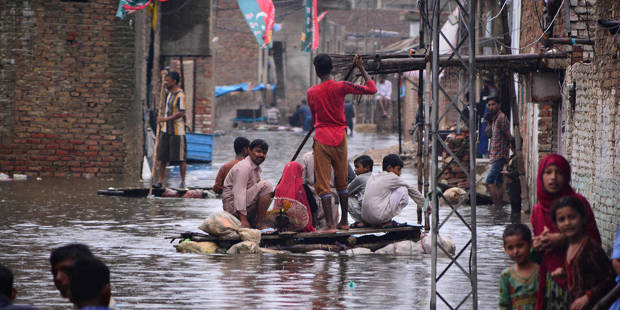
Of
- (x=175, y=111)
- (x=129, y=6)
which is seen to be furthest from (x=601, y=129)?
(x=129, y=6)

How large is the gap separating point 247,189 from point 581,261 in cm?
530

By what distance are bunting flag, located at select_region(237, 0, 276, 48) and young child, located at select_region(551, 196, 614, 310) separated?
58.5ft

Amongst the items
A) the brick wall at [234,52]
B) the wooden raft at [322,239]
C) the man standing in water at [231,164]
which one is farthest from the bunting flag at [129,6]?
the brick wall at [234,52]

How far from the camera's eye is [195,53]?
21.7m

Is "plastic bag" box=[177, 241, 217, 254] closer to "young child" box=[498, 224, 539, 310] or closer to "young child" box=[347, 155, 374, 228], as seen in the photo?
"young child" box=[347, 155, 374, 228]

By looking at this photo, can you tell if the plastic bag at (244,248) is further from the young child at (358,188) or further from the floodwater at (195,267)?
the young child at (358,188)

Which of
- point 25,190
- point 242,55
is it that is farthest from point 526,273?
point 242,55

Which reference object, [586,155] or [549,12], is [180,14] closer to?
[549,12]

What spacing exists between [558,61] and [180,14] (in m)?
11.3

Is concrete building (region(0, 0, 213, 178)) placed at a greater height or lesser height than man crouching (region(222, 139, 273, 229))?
greater

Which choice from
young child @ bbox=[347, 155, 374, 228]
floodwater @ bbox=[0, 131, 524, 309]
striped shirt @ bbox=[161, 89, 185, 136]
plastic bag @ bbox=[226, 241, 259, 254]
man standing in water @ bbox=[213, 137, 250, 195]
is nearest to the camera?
floodwater @ bbox=[0, 131, 524, 309]

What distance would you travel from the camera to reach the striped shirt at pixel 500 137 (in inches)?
550

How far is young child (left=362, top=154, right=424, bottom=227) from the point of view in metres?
9.99

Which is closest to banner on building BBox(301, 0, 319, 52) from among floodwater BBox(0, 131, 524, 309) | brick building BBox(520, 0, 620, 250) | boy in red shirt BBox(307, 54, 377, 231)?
brick building BBox(520, 0, 620, 250)
